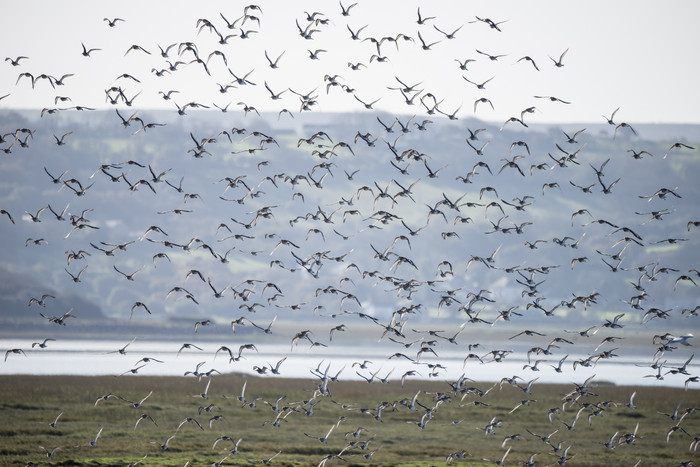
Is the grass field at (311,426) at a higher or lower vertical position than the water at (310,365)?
lower

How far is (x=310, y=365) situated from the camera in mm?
126812

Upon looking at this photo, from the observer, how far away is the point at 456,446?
58.6 meters

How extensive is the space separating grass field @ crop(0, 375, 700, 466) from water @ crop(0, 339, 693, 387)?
628cm

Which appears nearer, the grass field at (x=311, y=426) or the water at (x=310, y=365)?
the grass field at (x=311, y=426)

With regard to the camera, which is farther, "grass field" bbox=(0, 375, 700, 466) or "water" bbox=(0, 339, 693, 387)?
"water" bbox=(0, 339, 693, 387)

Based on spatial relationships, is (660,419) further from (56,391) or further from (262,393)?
(56,391)

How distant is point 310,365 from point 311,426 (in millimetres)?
61579

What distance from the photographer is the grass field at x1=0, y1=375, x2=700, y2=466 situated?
5369 centimetres

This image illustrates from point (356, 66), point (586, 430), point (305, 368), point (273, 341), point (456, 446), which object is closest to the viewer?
point (356, 66)

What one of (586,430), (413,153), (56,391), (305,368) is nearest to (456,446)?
(586,430)

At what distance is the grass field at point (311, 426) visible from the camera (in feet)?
176

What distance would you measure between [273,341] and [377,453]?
143 meters

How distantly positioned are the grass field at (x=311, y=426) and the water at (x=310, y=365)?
6285 mm

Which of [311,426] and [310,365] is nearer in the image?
[311,426]
